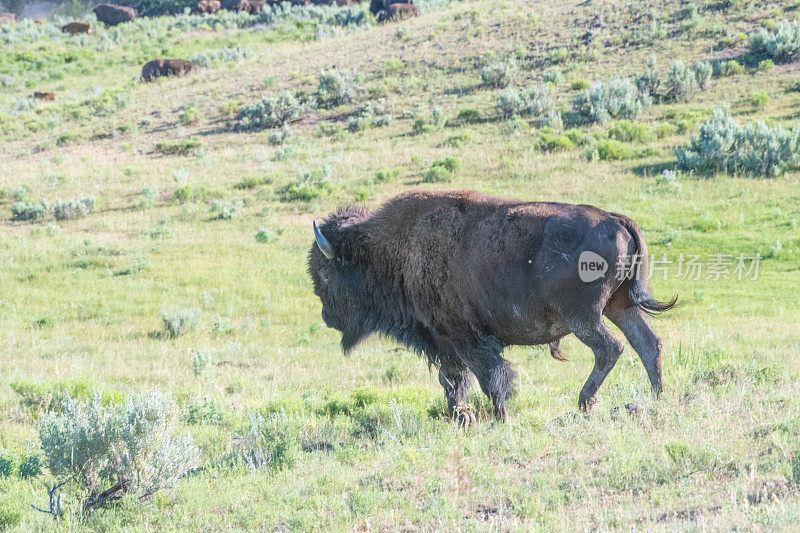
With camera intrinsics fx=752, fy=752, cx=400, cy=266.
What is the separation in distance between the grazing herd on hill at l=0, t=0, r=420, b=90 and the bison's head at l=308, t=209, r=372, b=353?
107 feet

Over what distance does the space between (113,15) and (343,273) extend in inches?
2273

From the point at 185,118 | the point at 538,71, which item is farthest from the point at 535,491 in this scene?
the point at 185,118

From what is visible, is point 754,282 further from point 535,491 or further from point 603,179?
point 535,491

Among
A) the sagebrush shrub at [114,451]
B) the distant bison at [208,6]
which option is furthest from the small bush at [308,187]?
the distant bison at [208,6]

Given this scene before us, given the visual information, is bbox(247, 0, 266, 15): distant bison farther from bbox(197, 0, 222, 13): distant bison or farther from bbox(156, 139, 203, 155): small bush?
bbox(156, 139, 203, 155): small bush

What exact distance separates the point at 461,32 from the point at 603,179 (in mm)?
17435

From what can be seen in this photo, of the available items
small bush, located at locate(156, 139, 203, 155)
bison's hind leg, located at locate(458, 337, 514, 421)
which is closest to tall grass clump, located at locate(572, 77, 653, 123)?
small bush, located at locate(156, 139, 203, 155)

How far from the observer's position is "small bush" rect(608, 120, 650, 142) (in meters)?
20.7

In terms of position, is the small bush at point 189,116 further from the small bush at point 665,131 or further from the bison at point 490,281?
the bison at point 490,281

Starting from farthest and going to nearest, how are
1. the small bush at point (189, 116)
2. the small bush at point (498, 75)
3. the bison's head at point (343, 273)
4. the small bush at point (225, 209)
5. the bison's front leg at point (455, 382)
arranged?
the small bush at point (189, 116)
the small bush at point (498, 75)
the small bush at point (225, 209)
the bison's head at point (343, 273)
the bison's front leg at point (455, 382)

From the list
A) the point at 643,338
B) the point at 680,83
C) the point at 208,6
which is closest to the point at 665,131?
the point at 680,83

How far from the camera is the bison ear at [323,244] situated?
7141mm

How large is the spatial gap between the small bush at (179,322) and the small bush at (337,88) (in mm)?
17578

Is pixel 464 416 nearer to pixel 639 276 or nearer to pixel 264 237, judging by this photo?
pixel 639 276
